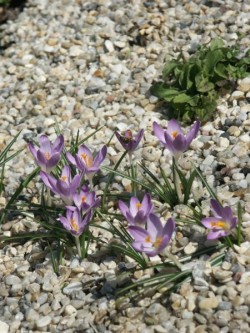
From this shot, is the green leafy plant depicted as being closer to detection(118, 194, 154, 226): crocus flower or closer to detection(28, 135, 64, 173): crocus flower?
detection(28, 135, 64, 173): crocus flower

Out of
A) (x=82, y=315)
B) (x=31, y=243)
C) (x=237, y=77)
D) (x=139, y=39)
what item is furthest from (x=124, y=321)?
(x=139, y=39)

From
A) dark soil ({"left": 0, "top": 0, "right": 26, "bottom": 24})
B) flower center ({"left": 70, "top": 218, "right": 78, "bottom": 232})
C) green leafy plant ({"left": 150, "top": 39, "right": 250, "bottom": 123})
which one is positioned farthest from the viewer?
dark soil ({"left": 0, "top": 0, "right": 26, "bottom": 24})

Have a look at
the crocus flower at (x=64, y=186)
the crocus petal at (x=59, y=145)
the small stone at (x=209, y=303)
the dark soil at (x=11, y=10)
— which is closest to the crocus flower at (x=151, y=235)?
the small stone at (x=209, y=303)

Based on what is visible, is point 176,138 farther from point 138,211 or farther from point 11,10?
point 11,10

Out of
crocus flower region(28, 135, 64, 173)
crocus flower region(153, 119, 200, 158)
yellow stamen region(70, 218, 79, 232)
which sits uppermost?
crocus flower region(153, 119, 200, 158)

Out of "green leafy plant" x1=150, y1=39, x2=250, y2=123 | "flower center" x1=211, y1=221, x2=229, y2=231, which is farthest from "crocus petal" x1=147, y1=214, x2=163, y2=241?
"green leafy plant" x1=150, y1=39, x2=250, y2=123
